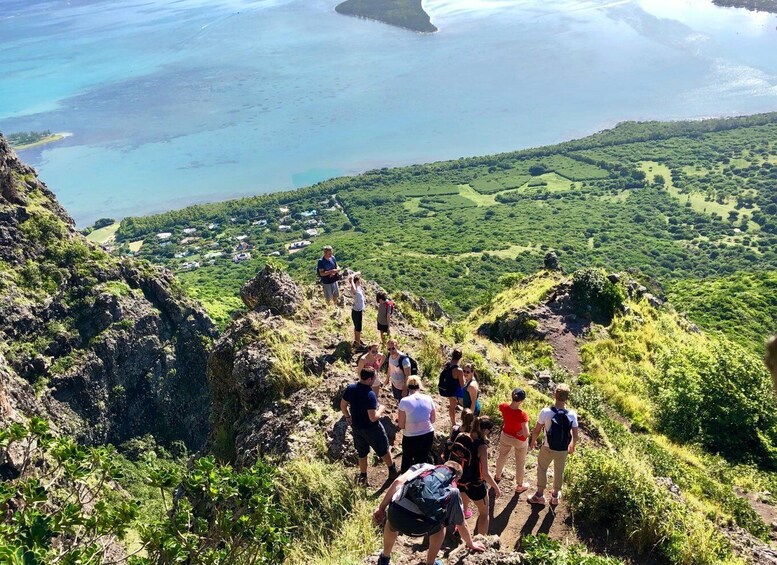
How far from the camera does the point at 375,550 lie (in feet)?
23.3

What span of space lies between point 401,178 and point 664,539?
327 ft

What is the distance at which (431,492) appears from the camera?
621 centimetres

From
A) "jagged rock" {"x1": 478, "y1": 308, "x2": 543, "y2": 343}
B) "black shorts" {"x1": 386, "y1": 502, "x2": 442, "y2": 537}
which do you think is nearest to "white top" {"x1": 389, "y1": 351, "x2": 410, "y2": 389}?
"black shorts" {"x1": 386, "y1": 502, "x2": 442, "y2": 537}

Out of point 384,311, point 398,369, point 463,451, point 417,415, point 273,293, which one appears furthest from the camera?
point 273,293

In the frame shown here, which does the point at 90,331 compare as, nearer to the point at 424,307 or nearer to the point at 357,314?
the point at 424,307

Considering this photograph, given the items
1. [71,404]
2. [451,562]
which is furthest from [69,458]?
[71,404]

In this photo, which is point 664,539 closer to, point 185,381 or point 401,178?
point 185,381

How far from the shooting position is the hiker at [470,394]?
9430 millimetres

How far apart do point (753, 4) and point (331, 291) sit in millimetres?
186359

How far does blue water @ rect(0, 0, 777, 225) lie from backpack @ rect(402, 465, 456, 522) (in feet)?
332

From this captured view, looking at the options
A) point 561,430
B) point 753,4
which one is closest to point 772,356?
point 561,430

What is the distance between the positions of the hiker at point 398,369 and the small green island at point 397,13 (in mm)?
177165

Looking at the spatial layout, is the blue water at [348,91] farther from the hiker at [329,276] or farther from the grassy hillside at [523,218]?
the hiker at [329,276]

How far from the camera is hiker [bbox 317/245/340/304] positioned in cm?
1482
